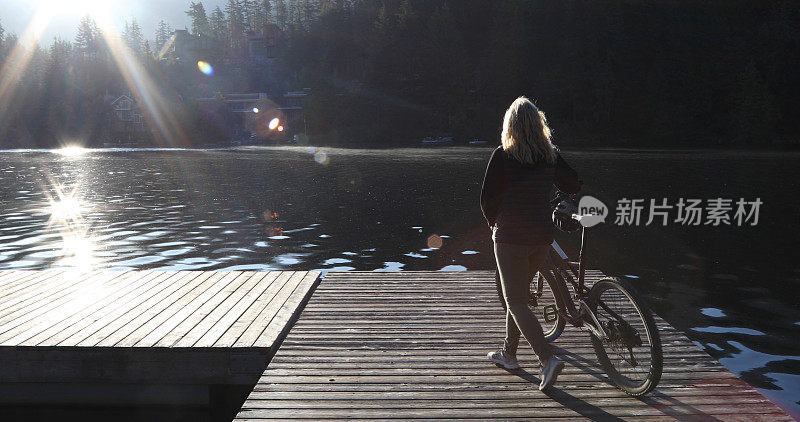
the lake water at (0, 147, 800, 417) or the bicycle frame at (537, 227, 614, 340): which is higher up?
the bicycle frame at (537, 227, 614, 340)

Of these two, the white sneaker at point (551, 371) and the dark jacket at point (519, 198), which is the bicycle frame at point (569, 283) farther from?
the dark jacket at point (519, 198)

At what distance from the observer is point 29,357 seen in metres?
5.59

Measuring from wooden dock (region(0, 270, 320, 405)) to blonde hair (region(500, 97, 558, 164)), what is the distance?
9.10ft

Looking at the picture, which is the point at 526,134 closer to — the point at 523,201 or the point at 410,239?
the point at 523,201

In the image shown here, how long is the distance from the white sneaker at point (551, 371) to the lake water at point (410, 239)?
11.3 ft

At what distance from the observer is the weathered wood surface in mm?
4570

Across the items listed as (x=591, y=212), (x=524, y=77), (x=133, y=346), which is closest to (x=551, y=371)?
(x=591, y=212)

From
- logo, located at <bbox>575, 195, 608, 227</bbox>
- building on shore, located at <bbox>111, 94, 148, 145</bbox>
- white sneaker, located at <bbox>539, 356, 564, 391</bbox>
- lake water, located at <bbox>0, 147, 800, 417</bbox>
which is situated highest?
logo, located at <bbox>575, 195, 608, 227</bbox>

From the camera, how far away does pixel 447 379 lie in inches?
204

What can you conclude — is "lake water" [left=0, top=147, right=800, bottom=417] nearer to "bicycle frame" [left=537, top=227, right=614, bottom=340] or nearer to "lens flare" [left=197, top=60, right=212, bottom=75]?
"bicycle frame" [left=537, top=227, right=614, bottom=340]

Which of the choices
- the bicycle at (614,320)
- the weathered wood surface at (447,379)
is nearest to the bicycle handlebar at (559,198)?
the bicycle at (614,320)

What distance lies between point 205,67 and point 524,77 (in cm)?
8126

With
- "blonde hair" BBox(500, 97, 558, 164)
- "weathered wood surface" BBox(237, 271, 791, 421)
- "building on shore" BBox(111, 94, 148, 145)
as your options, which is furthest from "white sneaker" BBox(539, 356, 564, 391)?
"building on shore" BBox(111, 94, 148, 145)

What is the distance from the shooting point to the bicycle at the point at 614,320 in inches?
177
